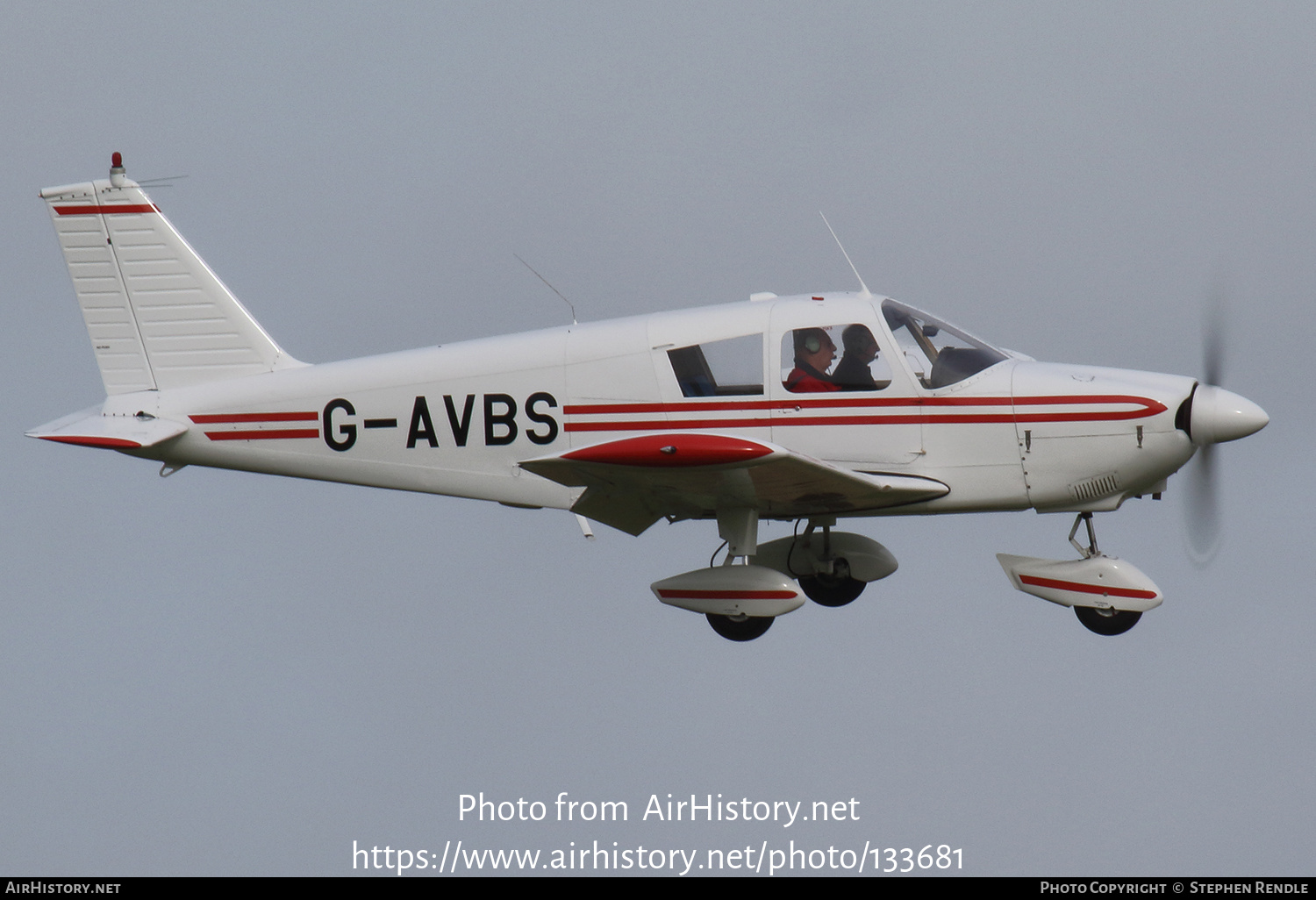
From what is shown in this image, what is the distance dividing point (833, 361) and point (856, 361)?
185 millimetres

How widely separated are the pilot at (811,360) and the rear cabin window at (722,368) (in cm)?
27

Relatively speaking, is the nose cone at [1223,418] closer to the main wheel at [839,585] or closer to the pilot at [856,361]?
the pilot at [856,361]

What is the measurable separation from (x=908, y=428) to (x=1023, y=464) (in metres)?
0.93

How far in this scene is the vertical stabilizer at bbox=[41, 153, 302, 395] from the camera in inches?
611

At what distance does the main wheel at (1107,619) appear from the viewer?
542 inches

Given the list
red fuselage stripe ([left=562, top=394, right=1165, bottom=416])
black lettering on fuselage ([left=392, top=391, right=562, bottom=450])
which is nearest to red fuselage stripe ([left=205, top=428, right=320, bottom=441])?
black lettering on fuselage ([left=392, top=391, right=562, bottom=450])

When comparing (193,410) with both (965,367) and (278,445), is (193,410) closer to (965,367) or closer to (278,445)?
(278,445)

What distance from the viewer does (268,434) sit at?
1500 cm

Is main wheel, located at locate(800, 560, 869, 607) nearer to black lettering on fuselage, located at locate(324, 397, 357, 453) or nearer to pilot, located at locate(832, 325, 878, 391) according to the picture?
pilot, located at locate(832, 325, 878, 391)

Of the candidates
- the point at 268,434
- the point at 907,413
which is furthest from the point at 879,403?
the point at 268,434

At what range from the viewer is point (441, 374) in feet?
47.8

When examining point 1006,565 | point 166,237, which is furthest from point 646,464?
point 166,237

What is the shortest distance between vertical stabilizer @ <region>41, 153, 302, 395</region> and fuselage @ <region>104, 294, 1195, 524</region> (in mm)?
1348

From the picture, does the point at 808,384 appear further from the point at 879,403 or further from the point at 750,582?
the point at 750,582
